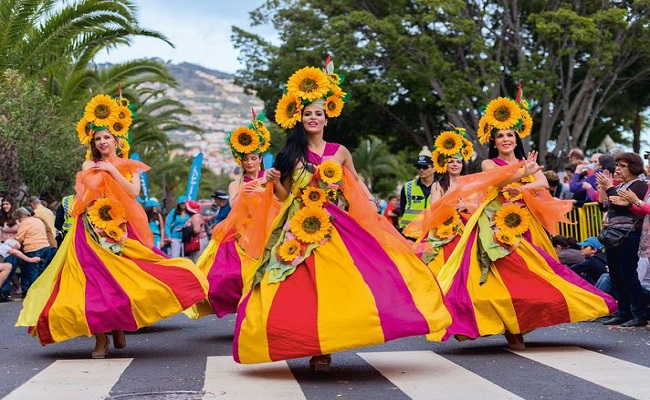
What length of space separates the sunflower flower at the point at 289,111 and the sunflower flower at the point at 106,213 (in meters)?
1.94

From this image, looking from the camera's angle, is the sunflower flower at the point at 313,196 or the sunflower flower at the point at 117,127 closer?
the sunflower flower at the point at 313,196

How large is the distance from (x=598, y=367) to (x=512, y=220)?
1656 millimetres

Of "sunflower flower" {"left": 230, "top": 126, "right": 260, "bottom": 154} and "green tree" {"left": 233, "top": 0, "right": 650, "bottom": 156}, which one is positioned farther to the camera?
"green tree" {"left": 233, "top": 0, "right": 650, "bottom": 156}

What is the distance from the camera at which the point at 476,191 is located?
9.38 metres

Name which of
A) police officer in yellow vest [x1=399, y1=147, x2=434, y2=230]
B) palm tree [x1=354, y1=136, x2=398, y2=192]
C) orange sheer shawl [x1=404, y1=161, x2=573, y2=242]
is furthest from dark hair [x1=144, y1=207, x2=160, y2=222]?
palm tree [x1=354, y1=136, x2=398, y2=192]

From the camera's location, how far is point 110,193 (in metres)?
9.61

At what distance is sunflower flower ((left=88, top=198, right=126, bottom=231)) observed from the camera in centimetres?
941

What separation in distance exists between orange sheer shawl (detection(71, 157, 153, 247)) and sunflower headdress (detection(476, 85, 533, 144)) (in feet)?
9.97

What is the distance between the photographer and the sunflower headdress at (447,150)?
12.4 m

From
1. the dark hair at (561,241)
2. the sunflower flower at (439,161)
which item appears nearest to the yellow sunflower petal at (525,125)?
the sunflower flower at (439,161)

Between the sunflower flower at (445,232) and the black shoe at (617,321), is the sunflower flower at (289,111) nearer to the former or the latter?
the sunflower flower at (445,232)

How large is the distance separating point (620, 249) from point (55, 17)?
46.2 feet

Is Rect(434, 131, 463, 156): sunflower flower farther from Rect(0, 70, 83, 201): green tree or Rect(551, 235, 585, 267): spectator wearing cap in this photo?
Rect(0, 70, 83, 201): green tree

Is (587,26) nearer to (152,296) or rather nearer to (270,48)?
(270,48)
